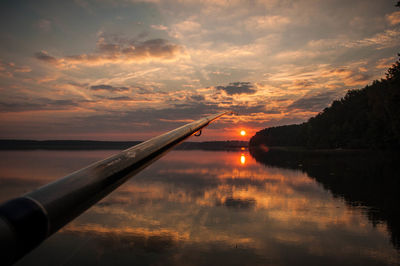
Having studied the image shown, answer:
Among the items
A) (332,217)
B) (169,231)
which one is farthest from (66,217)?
(332,217)

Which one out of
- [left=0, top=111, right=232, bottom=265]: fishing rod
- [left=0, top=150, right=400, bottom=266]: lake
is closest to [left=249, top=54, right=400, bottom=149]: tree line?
[left=0, top=150, right=400, bottom=266]: lake

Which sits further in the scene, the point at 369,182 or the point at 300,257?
the point at 369,182

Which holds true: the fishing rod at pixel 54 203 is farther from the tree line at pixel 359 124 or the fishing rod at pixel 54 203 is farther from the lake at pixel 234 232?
the tree line at pixel 359 124

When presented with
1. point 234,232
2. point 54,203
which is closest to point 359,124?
point 234,232

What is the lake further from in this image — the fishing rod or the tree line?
the tree line

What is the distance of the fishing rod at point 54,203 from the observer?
658 mm

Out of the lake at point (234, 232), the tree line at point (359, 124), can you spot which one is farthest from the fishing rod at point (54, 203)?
the tree line at point (359, 124)

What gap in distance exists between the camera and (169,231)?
16516 millimetres

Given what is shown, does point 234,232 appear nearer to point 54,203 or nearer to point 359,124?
point 54,203

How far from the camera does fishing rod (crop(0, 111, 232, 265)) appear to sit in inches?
25.9

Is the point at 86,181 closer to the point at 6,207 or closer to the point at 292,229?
the point at 6,207

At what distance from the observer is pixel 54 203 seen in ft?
2.57

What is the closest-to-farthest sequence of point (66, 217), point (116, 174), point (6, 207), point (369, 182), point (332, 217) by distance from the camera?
point (6, 207)
point (66, 217)
point (116, 174)
point (332, 217)
point (369, 182)

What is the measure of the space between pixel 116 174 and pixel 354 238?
17.2 m
